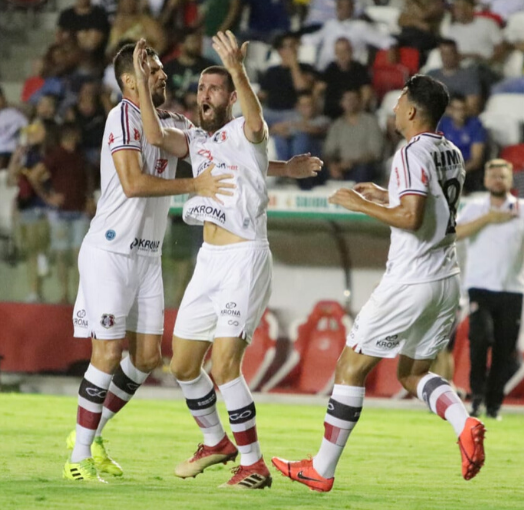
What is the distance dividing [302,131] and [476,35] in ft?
9.79

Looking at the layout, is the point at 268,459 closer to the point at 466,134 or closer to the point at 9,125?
the point at 466,134

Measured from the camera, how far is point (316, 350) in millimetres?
12570

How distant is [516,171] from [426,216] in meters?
7.87

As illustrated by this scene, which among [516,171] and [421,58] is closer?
[516,171]

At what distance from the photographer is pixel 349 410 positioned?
19.5 ft

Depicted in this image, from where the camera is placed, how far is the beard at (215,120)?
632 centimetres

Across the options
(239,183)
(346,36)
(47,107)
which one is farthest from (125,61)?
(346,36)

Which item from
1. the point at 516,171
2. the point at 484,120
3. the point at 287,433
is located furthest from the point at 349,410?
the point at 484,120

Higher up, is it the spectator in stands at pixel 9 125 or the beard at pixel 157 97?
the beard at pixel 157 97

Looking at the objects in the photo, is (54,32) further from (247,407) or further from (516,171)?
(247,407)

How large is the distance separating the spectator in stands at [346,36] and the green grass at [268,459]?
532cm

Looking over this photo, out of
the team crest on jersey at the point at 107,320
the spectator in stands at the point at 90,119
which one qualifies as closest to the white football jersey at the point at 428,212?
the team crest on jersey at the point at 107,320

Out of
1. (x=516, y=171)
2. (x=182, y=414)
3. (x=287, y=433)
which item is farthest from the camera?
(x=516, y=171)

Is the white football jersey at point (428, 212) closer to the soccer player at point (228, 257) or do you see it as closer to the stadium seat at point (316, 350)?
the soccer player at point (228, 257)
